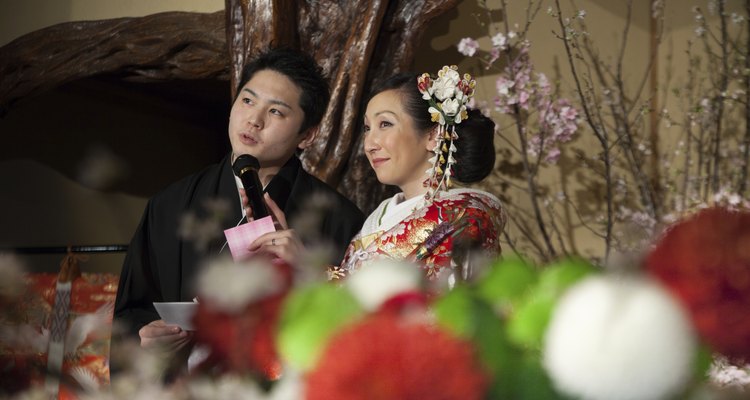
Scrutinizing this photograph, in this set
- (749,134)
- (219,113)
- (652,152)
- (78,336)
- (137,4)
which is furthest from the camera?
(219,113)

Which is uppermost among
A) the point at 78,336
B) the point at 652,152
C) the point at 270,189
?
the point at 78,336

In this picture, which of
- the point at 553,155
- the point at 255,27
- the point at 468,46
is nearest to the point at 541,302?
the point at 255,27

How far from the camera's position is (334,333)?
0.29 m

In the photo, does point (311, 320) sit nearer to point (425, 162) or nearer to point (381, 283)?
point (381, 283)

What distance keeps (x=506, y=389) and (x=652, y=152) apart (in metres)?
3.68

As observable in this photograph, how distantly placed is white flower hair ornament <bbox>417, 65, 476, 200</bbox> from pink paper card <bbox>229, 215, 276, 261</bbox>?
1.54ft

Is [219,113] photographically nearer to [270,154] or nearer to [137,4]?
[137,4]

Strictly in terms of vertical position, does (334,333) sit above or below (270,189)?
above

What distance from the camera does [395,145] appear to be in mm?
1654

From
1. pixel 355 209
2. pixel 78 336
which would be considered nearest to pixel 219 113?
pixel 355 209

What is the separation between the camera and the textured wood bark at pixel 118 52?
2975mm

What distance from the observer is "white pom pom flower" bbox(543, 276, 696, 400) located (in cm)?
25

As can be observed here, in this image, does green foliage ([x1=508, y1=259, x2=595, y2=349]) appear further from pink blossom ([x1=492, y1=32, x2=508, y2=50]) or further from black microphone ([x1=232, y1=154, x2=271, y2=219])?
pink blossom ([x1=492, y1=32, x2=508, y2=50])

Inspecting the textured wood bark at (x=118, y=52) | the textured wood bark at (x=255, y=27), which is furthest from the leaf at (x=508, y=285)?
the textured wood bark at (x=118, y=52)
